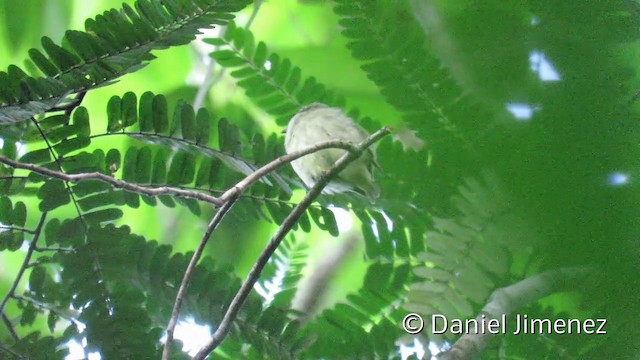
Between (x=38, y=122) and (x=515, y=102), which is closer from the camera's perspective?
(x=515, y=102)

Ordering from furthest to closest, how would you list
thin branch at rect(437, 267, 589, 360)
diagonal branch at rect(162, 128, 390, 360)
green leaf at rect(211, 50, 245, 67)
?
1. green leaf at rect(211, 50, 245, 67)
2. diagonal branch at rect(162, 128, 390, 360)
3. thin branch at rect(437, 267, 589, 360)

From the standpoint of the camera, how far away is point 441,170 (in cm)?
41

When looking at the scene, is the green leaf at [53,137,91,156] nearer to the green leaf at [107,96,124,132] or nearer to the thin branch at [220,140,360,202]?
the green leaf at [107,96,124,132]

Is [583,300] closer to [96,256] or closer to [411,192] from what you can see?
[411,192]

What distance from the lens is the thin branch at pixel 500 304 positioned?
13.5 inches

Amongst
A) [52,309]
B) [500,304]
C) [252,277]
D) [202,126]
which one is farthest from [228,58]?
[500,304]

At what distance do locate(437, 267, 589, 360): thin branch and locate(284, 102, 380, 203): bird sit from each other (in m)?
0.38

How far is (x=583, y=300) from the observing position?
0.21 meters

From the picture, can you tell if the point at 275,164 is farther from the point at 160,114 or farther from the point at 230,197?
the point at 160,114

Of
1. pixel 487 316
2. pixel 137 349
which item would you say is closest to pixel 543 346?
pixel 487 316

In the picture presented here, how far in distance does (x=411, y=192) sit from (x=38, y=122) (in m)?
0.47

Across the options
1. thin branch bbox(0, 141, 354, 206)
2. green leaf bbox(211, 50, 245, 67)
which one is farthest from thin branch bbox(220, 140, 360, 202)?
green leaf bbox(211, 50, 245, 67)

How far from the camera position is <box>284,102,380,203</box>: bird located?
99 centimetres

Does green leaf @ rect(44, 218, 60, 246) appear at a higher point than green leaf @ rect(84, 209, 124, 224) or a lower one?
lower
